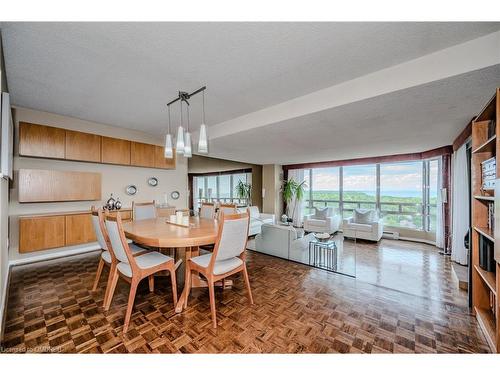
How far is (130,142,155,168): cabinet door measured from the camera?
4199 millimetres

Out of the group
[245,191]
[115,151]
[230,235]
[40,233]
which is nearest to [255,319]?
[230,235]

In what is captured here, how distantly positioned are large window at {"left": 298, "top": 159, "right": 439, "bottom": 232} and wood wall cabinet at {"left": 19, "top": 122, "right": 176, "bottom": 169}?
5302mm

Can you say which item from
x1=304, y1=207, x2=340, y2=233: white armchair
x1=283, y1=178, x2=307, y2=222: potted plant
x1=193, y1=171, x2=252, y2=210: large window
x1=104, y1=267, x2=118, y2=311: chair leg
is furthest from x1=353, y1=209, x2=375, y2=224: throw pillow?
x1=104, y1=267, x2=118, y2=311: chair leg

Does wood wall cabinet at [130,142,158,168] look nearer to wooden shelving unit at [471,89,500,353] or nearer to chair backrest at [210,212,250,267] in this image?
chair backrest at [210,212,250,267]

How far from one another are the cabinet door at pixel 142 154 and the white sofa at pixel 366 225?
181 inches

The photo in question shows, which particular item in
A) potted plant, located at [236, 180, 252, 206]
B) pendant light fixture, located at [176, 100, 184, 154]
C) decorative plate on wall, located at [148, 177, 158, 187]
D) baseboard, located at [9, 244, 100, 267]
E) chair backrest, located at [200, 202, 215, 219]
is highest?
pendant light fixture, located at [176, 100, 184, 154]

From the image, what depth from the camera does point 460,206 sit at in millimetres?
3416

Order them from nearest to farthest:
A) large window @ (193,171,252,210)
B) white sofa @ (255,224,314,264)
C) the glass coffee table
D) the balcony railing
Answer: the glass coffee table < white sofa @ (255,224,314,264) < the balcony railing < large window @ (193,171,252,210)

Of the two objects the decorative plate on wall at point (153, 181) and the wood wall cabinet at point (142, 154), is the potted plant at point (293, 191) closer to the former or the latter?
the decorative plate on wall at point (153, 181)

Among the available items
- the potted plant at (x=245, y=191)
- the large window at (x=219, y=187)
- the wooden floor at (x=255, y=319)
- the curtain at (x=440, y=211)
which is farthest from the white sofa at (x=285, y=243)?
the large window at (x=219, y=187)

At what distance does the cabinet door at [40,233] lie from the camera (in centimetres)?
297
